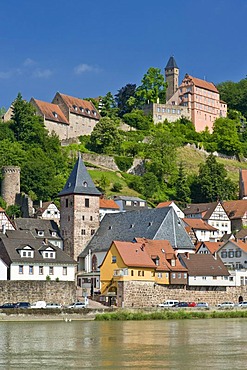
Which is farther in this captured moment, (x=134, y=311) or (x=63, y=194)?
(x=63, y=194)

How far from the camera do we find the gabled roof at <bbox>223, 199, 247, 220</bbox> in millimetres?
103000

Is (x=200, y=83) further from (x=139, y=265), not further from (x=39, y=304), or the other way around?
(x=39, y=304)

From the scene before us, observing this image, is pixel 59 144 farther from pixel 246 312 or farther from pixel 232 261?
pixel 246 312

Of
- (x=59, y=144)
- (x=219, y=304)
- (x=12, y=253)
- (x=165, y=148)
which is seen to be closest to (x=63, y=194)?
(x=12, y=253)

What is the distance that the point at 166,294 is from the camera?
71938 mm

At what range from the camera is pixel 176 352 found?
3825 cm

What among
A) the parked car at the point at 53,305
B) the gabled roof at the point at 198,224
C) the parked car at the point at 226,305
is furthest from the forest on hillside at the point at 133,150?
the parked car at the point at 226,305

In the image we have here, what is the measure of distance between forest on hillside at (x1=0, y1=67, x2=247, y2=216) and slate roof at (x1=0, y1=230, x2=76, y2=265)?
890 inches

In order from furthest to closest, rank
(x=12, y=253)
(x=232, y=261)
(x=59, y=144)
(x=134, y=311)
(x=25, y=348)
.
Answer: (x=59, y=144)
(x=232, y=261)
(x=12, y=253)
(x=134, y=311)
(x=25, y=348)

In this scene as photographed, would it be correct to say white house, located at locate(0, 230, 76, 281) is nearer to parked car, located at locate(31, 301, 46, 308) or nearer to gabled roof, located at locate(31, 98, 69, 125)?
parked car, located at locate(31, 301, 46, 308)

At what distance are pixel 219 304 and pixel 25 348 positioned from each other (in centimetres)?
3580

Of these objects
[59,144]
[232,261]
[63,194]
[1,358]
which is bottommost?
[1,358]

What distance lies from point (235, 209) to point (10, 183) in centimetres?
2852

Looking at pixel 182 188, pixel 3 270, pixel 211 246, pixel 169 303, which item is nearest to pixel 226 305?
pixel 169 303
